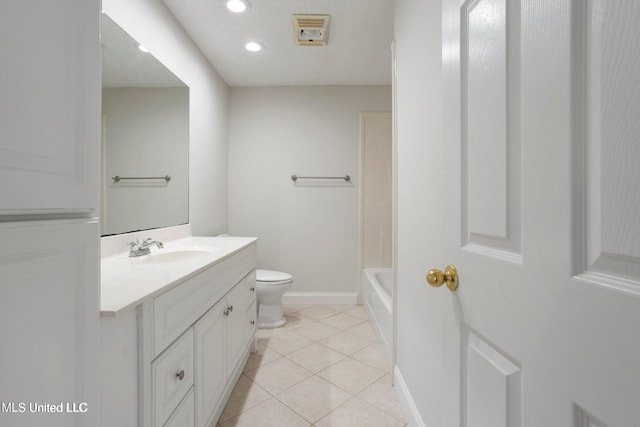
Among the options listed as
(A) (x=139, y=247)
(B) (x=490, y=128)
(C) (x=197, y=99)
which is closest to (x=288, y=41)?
(C) (x=197, y=99)

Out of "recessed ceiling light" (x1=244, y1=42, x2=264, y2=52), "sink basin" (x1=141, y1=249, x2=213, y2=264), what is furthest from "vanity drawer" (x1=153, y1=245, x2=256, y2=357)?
"recessed ceiling light" (x1=244, y1=42, x2=264, y2=52)

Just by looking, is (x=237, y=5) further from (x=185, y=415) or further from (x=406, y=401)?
(x=406, y=401)

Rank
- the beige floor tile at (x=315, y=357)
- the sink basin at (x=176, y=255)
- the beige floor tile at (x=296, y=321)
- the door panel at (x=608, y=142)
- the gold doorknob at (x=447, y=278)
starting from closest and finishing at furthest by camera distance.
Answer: the door panel at (x=608, y=142), the gold doorknob at (x=447, y=278), the sink basin at (x=176, y=255), the beige floor tile at (x=315, y=357), the beige floor tile at (x=296, y=321)

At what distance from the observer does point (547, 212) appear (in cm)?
45

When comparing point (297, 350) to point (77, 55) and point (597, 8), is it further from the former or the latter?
point (597, 8)

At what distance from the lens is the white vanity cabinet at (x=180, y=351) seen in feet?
2.56

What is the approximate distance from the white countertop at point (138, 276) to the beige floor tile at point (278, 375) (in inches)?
33.1

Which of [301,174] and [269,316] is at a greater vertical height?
[301,174]

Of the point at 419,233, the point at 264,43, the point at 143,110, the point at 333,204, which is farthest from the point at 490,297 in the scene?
the point at 333,204

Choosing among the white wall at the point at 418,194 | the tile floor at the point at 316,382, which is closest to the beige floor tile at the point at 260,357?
the tile floor at the point at 316,382

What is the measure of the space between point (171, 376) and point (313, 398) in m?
0.95

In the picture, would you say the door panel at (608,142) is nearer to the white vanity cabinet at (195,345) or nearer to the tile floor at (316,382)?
the white vanity cabinet at (195,345)

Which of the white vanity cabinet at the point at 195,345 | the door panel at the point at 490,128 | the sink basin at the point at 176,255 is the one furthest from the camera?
the sink basin at the point at 176,255

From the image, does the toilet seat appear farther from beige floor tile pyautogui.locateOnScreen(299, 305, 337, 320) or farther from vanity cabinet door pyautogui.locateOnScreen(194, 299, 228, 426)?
vanity cabinet door pyautogui.locateOnScreen(194, 299, 228, 426)
